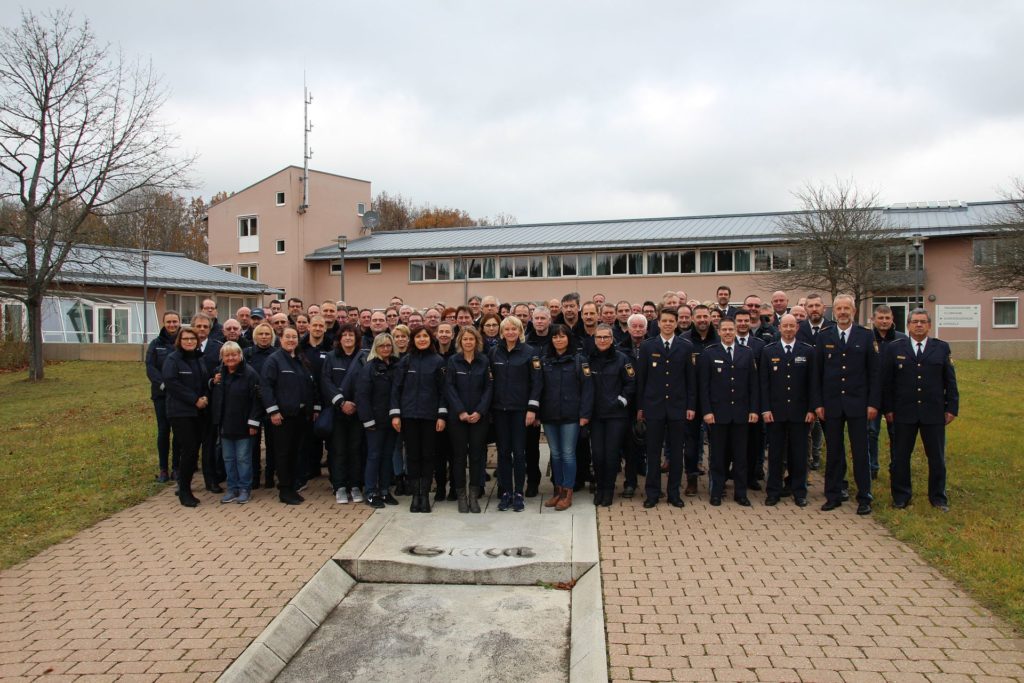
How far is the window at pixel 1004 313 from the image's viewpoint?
30125mm

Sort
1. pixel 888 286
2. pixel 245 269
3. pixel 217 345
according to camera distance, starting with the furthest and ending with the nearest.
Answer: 1. pixel 245 269
2. pixel 888 286
3. pixel 217 345

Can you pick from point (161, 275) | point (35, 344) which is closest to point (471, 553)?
point (35, 344)

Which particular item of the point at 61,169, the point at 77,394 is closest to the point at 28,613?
the point at 77,394

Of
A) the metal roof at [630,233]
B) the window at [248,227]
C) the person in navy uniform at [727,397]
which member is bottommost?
the person in navy uniform at [727,397]

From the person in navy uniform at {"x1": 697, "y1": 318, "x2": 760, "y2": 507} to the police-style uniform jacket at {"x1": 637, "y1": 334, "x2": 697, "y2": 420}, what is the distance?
0.19m

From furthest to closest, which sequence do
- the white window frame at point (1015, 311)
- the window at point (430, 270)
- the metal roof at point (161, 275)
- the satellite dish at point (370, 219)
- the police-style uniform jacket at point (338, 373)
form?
the satellite dish at point (370, 219)
the window at point (430, 270)
the white window frame at point (1015, 311)
the metal roof at point (161, 275)
the police-style uniform jacket at point (338, 373)

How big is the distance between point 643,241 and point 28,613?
30869 millimetres

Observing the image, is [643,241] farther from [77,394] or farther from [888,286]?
[77,394]

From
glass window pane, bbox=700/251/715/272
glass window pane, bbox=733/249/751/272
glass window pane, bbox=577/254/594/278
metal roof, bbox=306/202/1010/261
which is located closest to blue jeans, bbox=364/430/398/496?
metal roof, bbox=306/202/1010/261

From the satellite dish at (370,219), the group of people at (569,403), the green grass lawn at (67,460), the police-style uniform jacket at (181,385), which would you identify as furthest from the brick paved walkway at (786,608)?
the satellite dish at (370,219)

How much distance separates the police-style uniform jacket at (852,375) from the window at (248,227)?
132 ft

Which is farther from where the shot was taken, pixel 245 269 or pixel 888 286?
pixel 245 269

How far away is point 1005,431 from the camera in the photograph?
1091cm

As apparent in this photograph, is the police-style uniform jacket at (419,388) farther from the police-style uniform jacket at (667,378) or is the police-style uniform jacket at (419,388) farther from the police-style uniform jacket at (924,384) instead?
the police-style uniform jacket at (924,384)
